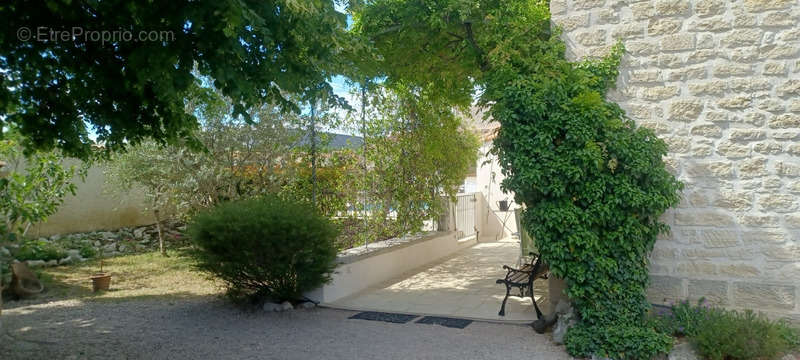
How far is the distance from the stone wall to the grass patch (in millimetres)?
4789

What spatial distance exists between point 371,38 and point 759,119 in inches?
150

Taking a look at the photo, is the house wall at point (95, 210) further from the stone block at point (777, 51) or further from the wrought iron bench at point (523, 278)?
the stone block at point (777, 51)

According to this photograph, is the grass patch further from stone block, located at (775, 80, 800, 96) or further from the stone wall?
stone block, located at (775, 80, 800, 96)

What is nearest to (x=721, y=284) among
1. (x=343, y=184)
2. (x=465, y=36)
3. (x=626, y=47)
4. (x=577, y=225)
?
(x=577, y=225)

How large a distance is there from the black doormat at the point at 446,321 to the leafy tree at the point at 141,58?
242 cm

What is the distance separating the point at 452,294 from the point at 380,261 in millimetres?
1277

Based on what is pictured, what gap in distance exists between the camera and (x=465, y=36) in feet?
18.0

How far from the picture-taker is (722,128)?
4473mm

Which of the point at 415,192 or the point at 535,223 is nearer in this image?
the point at 535,223

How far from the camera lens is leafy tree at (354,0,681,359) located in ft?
14.0

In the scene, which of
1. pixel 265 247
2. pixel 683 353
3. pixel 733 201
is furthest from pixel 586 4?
pixel 265 247

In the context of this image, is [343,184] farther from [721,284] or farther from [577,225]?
[721,284]

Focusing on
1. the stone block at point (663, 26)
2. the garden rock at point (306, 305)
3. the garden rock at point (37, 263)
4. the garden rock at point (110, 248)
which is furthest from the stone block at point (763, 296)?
the garden rock at point (110, 248)

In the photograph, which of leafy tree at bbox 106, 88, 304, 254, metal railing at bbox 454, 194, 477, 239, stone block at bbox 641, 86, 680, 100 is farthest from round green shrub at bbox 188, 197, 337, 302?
metal railing at bbox 454, 194, 477, 239
